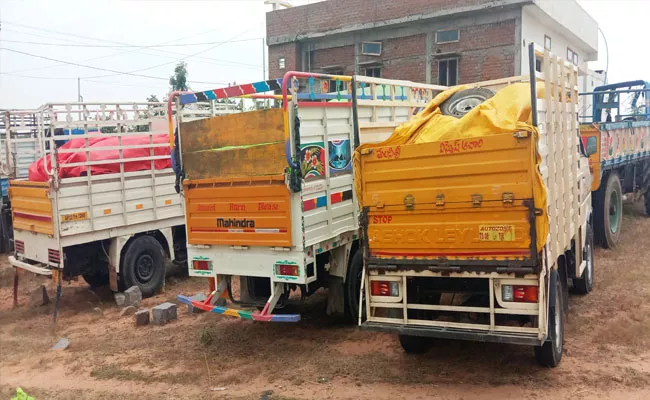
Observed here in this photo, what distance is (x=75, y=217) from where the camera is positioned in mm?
7621

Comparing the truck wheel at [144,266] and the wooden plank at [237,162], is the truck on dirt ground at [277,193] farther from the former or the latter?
the truck wheel at [144,266]

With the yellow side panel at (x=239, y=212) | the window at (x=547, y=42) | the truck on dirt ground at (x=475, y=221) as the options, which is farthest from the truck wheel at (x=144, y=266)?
the window at (x=547, y=42)

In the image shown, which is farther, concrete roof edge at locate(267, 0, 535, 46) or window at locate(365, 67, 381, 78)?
window at locate(365, 67, 381, 78)

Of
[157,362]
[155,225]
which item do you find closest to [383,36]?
[155,225]

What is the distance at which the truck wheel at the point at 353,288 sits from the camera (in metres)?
6.29

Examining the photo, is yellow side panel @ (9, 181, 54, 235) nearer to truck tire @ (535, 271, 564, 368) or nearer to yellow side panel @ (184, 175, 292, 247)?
yellow side panel @ (184, 175, 292, 247)

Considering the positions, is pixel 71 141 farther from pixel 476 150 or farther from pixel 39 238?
pixel 476 150

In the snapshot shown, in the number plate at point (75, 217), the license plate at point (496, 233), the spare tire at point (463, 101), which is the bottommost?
the number plate at point (75, 217)

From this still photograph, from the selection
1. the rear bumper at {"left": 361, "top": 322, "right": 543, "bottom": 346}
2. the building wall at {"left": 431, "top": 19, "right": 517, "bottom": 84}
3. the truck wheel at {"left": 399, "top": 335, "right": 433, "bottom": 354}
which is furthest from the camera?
the building wall at {"left": 431, "top": 19, "right": 517, "bottom": 84}

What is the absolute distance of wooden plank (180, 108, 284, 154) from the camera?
5.46 m

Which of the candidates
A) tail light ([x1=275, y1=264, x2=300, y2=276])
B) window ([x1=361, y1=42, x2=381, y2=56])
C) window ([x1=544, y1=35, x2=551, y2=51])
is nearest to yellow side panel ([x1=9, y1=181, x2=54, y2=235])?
tail light ([x1=275, y1=264, x2=300, y2=276])

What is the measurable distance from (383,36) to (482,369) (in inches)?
527

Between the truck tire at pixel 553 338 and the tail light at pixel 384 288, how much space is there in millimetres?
1203

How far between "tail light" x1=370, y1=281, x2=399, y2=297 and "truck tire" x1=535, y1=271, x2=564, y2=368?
1.20 meters
